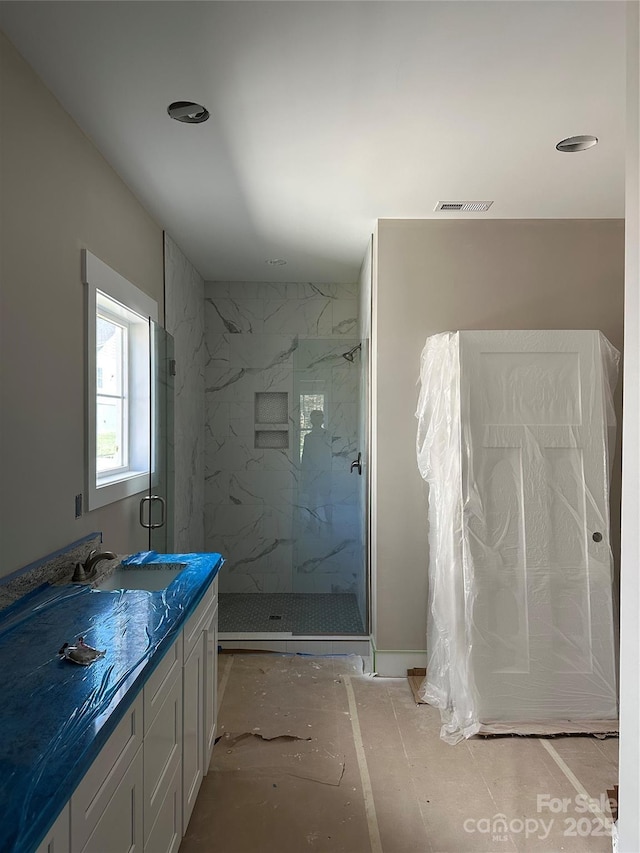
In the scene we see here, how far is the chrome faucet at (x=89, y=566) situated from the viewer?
2061 mm

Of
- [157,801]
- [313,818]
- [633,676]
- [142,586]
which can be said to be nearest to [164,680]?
[157,801]

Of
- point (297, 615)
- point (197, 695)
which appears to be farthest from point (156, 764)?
point (297, 615)

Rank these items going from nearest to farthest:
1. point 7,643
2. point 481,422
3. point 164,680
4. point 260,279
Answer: point 7,643 < point 164,680 < point 481,422 < point 260,279

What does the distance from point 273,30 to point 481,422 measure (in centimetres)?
185

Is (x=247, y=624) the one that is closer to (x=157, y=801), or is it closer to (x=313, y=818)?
(x=313, y=818)

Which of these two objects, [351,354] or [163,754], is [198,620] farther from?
[351,354]

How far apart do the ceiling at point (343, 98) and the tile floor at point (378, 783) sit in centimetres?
258

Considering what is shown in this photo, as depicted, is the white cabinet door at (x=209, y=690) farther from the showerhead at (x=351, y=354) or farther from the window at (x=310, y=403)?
the showerhead at (x=351, y=354)

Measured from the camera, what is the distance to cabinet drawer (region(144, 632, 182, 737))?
4.76 ft

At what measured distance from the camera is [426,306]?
10.9 ft

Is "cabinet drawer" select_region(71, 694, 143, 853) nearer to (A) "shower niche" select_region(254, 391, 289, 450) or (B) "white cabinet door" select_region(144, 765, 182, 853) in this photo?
(B) "white cabinet door" select_region(144, 765, 182, 853)

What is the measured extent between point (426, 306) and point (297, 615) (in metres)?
2.21

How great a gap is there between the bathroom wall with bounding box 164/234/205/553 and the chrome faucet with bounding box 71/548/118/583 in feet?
5.09

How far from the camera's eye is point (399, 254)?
10.9 ft
